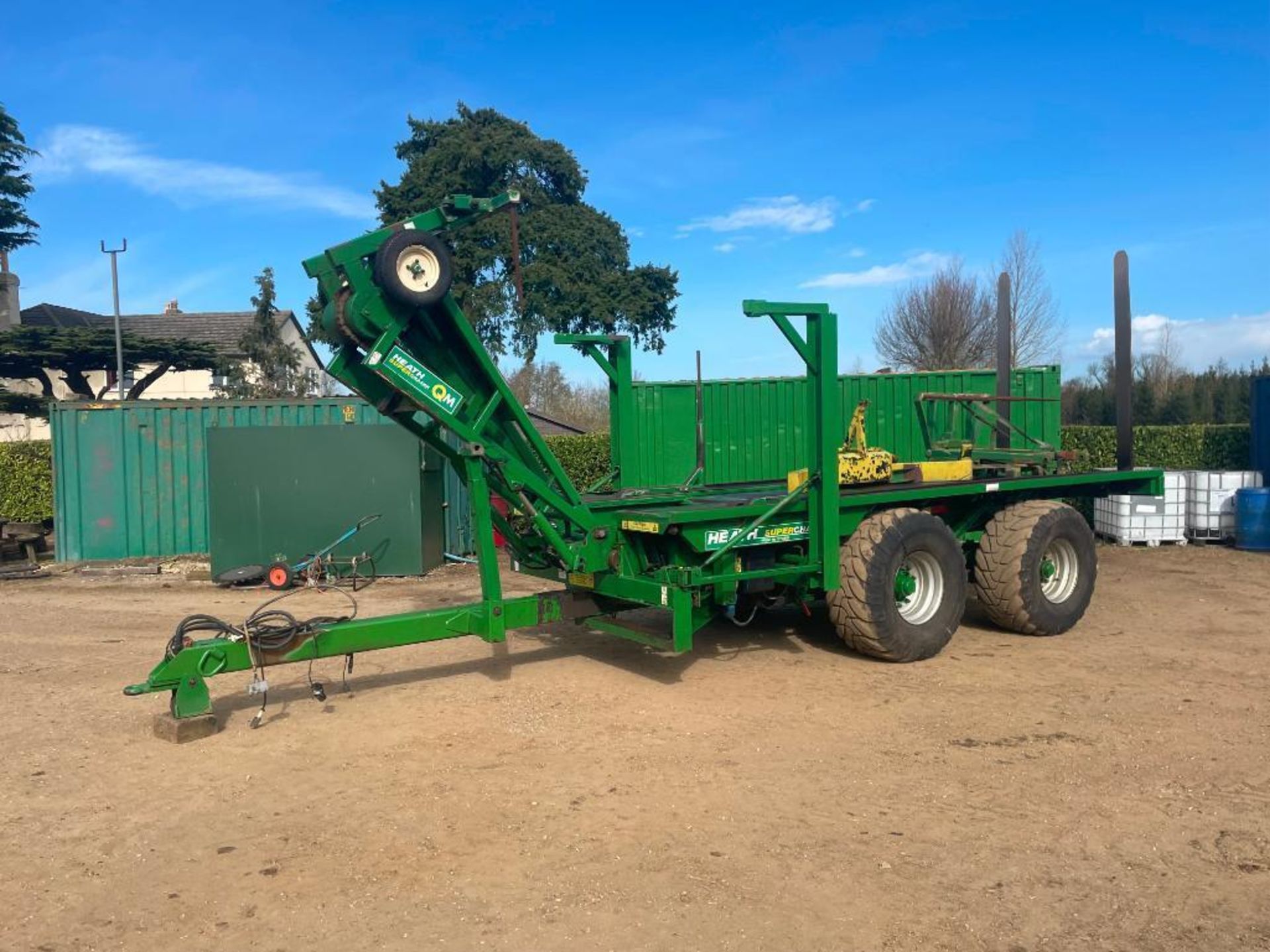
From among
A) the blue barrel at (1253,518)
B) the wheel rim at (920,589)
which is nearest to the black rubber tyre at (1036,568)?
the wheel rim at (920,589)

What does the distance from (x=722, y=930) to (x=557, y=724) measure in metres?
2.61

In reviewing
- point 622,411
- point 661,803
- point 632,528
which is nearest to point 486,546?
point 632,528

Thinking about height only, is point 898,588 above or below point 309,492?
below

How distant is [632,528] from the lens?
664cm

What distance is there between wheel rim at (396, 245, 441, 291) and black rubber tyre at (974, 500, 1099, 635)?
5068mm

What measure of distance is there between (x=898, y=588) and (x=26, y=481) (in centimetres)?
1354

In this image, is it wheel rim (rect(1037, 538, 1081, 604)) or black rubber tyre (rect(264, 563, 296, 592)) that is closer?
wheel rim (rect(1037, 538, 1081, 604))

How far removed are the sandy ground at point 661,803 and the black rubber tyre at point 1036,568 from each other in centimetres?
27

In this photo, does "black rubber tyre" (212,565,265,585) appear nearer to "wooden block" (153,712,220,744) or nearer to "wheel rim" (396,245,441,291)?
"wooden block" (153,712,220,744)

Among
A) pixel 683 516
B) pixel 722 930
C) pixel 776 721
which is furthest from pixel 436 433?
pixel 722 930

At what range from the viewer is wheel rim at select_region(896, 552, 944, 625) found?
750 cm

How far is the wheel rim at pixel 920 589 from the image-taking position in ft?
24.6

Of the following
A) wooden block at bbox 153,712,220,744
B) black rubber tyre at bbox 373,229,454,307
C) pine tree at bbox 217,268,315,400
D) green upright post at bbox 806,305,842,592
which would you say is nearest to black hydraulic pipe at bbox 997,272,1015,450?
green upright post at bbox 806,305,842,592

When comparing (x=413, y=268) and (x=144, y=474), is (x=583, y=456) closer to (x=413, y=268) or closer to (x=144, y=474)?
(x=144, y=474)
